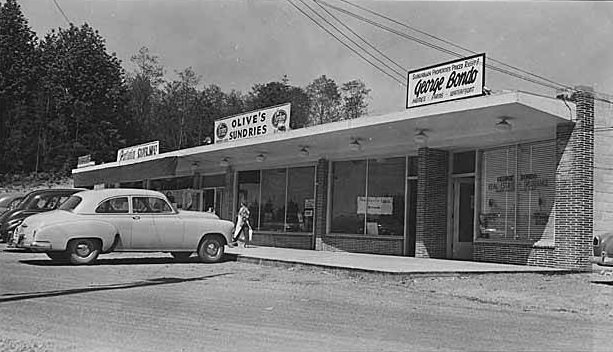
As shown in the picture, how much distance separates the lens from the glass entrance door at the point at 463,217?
64.3 feet

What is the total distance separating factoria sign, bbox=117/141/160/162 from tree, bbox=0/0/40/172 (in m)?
4.66

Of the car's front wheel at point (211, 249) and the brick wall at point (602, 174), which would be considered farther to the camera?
the car's front wheel at point (211, 249)

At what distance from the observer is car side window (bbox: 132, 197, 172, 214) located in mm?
15992

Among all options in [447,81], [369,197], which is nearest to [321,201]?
[369,197]

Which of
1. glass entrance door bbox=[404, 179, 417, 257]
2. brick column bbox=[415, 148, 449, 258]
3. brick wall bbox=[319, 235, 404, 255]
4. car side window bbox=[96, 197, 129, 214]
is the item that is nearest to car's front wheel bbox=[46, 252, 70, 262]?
car side window bbox=[96, 197, 129, 214]

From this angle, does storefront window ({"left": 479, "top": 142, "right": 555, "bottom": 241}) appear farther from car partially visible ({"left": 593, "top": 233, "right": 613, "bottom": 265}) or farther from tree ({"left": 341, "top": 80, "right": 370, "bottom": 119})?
tree ({"left": 341, "top": 80, "right": 370, "bottom": 119})

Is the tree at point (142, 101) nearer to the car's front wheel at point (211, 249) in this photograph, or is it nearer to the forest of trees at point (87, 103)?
the forest of trees at point (87, 103)

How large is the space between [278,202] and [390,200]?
5533 millimetres

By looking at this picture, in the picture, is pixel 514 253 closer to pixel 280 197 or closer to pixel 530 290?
pixel 530 290

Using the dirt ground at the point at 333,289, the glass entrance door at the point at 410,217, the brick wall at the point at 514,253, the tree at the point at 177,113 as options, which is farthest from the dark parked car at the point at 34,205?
the tree at the point at 177,113

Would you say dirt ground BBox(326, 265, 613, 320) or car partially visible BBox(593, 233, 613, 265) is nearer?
dirt ground BBox(326, 265, 613, 320)

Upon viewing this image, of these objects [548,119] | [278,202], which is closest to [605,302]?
[548,119]

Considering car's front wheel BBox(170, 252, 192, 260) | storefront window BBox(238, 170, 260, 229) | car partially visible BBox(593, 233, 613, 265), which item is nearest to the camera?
car partially visible BBox(593, 233, 613, 265)

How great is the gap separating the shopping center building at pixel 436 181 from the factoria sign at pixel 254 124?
0.32 feet
